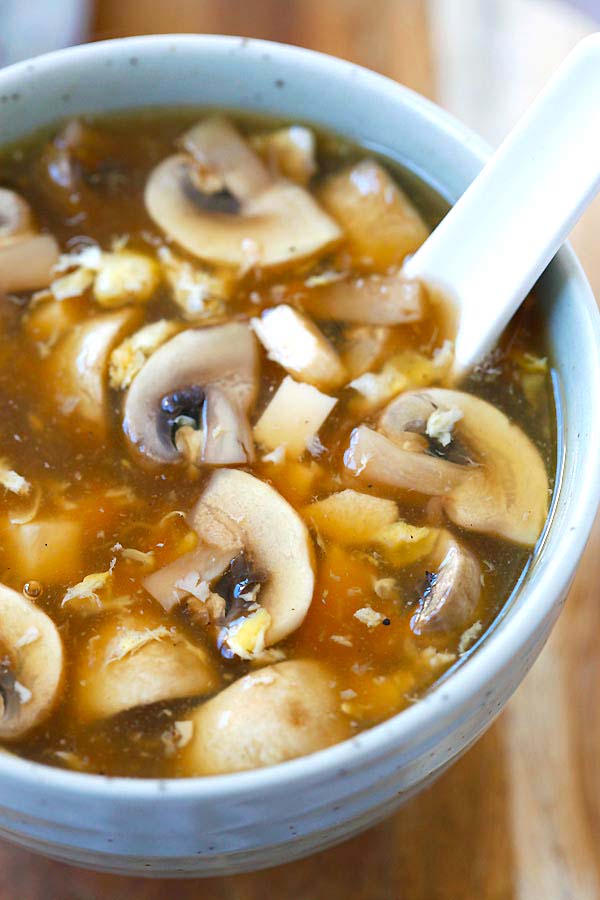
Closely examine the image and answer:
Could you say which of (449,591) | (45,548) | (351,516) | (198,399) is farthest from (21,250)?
(449,591)

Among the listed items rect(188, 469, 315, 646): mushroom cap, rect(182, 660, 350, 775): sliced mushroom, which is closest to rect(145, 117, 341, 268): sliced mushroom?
rect(188, 469, 315, 646): mushroom cap

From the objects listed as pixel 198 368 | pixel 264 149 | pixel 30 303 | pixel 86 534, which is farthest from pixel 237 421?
pixel 264 149

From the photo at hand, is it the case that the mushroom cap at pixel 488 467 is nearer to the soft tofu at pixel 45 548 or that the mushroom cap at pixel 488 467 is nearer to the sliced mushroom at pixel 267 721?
the sliced mushroom at pixel 267 721

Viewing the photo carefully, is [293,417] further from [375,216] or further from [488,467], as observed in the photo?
[375,216]

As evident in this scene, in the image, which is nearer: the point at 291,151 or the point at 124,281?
the point at 124,281

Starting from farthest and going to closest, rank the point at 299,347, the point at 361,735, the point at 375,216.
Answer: the point at 375,216, the point at 299,347, the point at 361,735

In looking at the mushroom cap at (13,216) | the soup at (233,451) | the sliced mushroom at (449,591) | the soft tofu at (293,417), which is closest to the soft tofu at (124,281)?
the soup at (233,451)

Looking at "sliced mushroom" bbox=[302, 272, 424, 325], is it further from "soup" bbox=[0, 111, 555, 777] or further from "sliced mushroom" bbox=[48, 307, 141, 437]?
"sliced mushroom" bbox=[48, 307, 141, 437]
